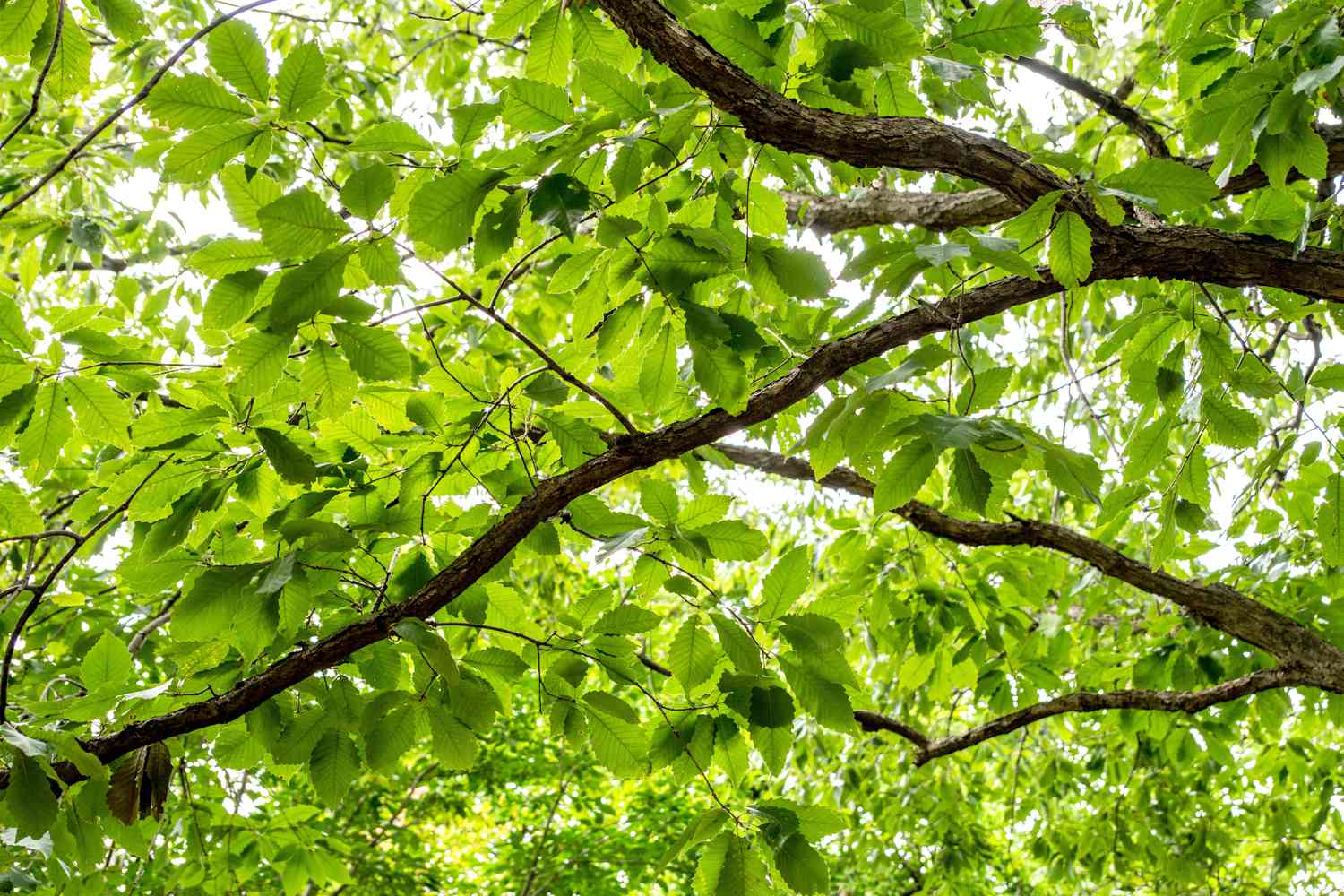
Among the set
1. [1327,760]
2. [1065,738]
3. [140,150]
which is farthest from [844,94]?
[1065,738]

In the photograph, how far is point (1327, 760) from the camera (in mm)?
3516

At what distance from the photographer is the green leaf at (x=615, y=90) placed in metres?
1.25

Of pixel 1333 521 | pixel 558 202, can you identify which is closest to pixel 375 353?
pixel 558 202

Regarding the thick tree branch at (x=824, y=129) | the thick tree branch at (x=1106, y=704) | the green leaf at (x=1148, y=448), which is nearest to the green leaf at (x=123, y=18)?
the thick tree branch at (x=824, y=129)

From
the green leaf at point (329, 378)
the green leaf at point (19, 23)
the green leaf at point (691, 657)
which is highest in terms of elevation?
the green leaf at point (19, 23)

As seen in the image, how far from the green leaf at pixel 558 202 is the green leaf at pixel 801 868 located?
3.06ft

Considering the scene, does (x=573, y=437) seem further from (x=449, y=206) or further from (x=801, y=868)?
(x=801, y=868)

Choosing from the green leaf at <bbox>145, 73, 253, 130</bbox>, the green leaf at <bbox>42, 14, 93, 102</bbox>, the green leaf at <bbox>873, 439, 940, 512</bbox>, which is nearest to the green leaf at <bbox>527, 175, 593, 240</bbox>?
the green leaf at <bbox>145, 73, 253, 130</bbox>

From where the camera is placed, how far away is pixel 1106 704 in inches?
107

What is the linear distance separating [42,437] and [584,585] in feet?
17.7

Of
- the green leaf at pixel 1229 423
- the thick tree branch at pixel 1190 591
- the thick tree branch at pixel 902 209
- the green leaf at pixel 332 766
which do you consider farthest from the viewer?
the thick tree branch at pixel 902 209

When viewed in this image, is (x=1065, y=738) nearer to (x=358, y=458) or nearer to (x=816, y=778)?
(x=816, y=778)

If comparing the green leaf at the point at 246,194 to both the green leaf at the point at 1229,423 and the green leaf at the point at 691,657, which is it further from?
the green leaf at the point at 1229,423

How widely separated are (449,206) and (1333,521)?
5.88 ft
